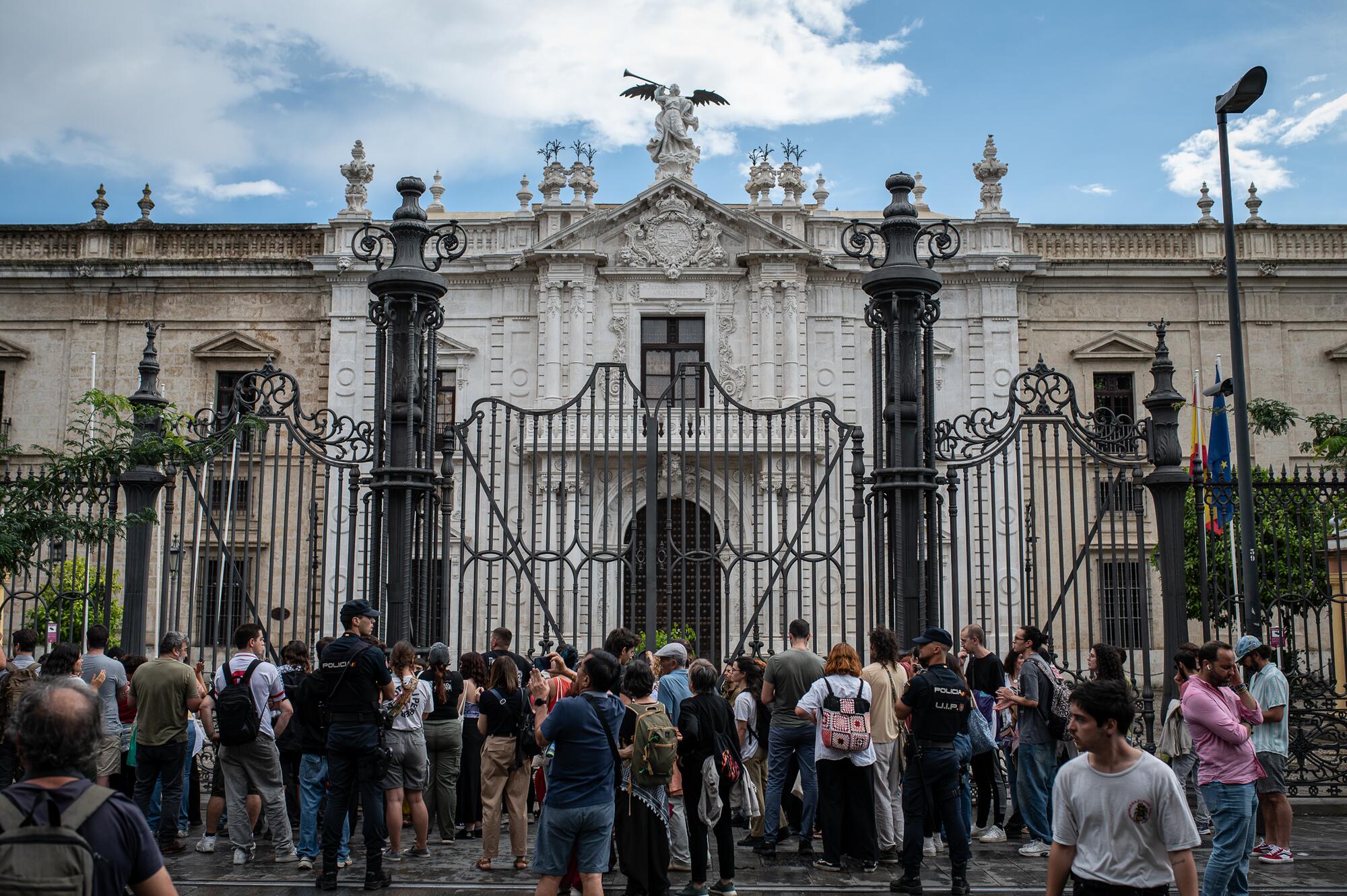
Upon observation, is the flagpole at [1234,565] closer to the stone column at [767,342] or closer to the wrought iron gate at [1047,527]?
the wrought iron gate at [1047,527]

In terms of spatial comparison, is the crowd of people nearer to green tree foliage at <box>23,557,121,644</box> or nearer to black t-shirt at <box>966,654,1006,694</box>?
black t-shirt at <box>966,654,1006,694</box>

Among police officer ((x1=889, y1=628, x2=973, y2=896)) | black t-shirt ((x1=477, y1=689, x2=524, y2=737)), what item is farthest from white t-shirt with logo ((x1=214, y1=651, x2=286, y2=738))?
police officer ((x1=889, y1=628, x2=973, y2=896))

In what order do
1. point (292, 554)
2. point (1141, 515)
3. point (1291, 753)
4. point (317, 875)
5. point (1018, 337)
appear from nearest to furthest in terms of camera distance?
point (317, 875) < point (1141, 515) < point (1291, 753) < point (292, 554) < point (1018, 337)

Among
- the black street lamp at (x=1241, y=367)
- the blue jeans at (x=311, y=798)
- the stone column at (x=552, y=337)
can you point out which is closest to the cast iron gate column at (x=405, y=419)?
the blue jeans at (x=311, y=798)

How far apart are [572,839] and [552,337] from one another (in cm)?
1807

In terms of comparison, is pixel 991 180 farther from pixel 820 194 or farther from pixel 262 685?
pixel 262 685

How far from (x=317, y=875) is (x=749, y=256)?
17.5 metres

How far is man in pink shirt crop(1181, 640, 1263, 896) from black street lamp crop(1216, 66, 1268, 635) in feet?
11.8

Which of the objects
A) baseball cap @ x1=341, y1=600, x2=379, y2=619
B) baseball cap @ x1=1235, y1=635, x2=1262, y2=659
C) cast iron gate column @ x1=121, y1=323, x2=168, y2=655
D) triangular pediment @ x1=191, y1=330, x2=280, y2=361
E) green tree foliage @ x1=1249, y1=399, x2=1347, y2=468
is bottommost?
baseball cap @ x1=1235, y1=635, x2=1262, y2=659

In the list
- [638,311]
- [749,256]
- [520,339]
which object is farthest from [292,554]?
[749,256]

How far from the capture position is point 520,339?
959 inches

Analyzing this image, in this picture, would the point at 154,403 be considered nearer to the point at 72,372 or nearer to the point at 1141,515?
the point at 1141,515

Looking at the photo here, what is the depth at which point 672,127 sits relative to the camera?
951 inches

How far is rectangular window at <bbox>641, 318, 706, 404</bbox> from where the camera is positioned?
2398cm
